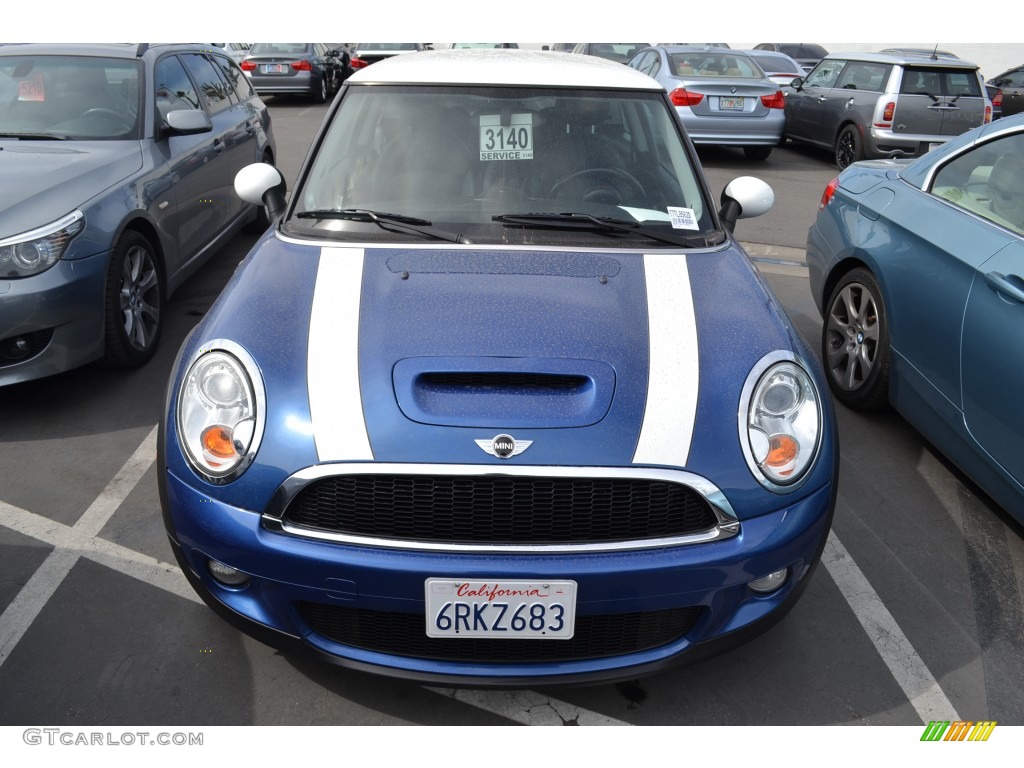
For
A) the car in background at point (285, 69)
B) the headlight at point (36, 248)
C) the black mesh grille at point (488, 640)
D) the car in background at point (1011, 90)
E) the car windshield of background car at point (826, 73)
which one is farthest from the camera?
the car in background at point (285, 69)

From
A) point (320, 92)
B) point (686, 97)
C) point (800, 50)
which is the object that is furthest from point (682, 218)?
point (800, 50)

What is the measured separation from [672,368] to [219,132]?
452 centimetres

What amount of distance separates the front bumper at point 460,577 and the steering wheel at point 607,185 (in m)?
1.38

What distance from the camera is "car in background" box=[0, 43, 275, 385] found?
3.98m

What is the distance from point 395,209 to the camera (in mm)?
3141

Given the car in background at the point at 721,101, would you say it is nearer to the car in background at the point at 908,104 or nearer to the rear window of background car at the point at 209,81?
the car in background at the point at 908,104

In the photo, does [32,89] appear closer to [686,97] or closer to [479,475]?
[479,475]

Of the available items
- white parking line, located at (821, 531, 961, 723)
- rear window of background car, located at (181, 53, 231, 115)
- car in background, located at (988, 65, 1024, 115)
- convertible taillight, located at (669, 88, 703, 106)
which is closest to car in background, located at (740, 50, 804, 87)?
car in background, located at (988, 65, 1024, 115)

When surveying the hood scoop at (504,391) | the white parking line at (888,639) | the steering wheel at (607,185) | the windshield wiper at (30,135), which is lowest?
the white parking line at (888,639)

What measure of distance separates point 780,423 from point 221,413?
4.91 ft

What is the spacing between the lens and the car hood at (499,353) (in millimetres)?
2195

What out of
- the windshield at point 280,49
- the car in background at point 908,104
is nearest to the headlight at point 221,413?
the car in background at point 908,104

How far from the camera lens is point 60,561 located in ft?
10.2
